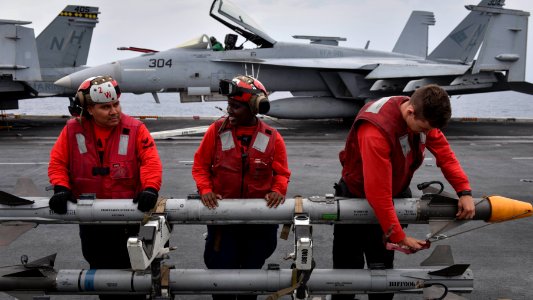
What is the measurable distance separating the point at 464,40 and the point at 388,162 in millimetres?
21697

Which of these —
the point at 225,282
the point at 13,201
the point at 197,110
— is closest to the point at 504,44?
the point at 225,282

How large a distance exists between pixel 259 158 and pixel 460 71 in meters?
15.9

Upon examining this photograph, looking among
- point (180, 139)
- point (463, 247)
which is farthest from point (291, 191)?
point (180, 139)

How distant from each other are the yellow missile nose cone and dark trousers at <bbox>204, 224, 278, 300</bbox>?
1723 millimetres

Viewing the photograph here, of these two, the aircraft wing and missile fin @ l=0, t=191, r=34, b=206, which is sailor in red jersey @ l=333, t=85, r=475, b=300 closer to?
missile fin @ l=0, t=191, r=34, b=206

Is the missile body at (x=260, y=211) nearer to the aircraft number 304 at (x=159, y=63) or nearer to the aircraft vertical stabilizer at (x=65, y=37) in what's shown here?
the aircraft number 304 at (x=159, y=63)

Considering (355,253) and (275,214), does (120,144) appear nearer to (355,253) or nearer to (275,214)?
(275,214)

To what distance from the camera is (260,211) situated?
11.4 ft

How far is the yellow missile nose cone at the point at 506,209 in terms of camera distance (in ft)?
11.6

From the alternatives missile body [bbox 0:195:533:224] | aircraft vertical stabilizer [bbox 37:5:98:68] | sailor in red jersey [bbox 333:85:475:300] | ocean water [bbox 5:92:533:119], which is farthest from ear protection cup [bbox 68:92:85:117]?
aircraft vertical stabilizer [bbox 37:5:98:68]

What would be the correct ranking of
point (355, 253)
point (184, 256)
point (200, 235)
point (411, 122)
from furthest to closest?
point (200, 235) < point (184, 256) < point (355, 253) < point (411, 122)

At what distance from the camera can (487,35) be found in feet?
56.1

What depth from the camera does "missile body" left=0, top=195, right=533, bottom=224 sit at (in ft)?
11.3

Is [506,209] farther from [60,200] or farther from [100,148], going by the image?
[60,200]
